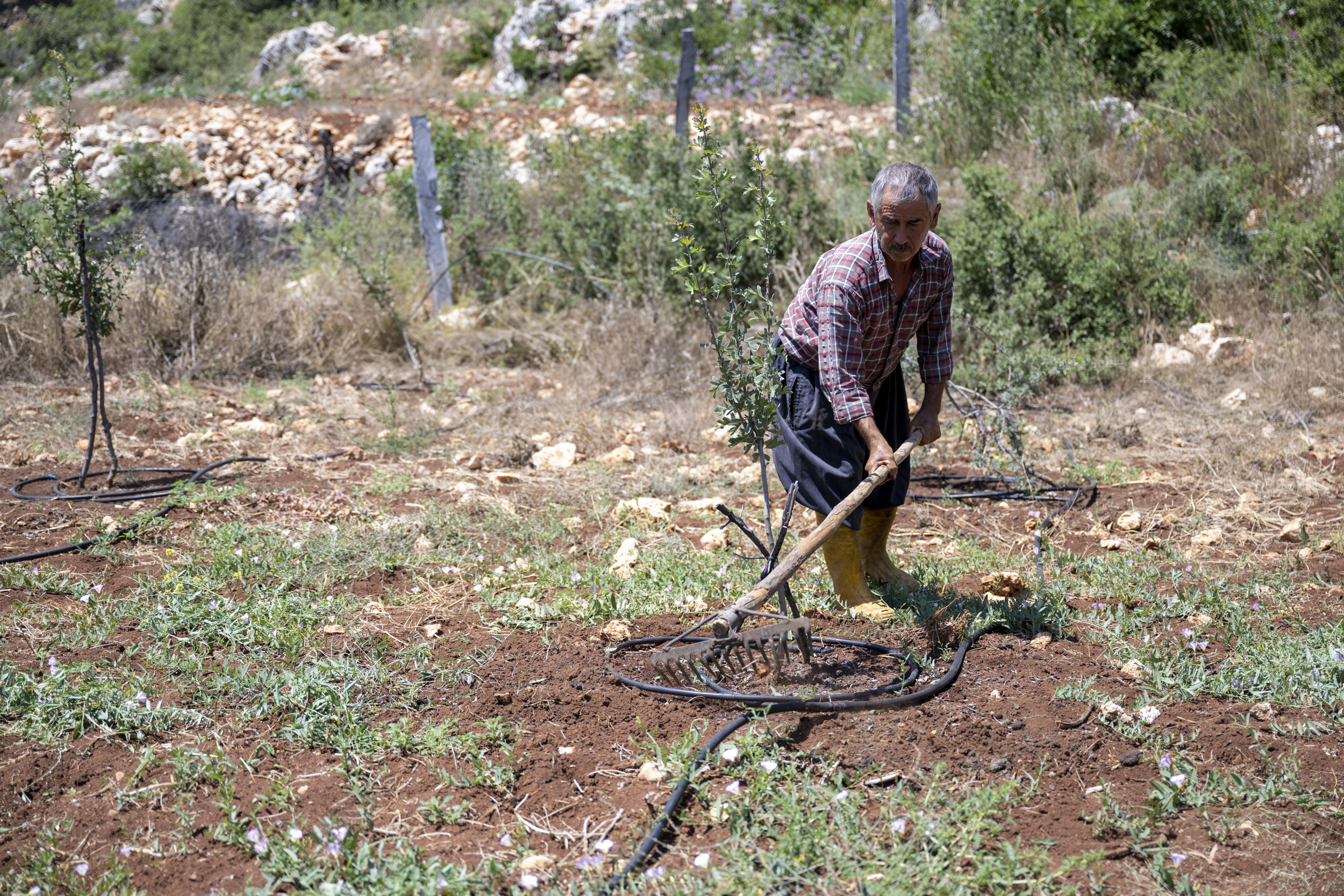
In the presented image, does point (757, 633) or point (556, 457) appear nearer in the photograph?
point (757, 633)

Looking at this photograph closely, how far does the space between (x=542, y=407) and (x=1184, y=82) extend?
19.7 feet

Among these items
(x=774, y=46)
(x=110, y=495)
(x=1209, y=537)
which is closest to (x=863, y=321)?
(x=1209, y=537)

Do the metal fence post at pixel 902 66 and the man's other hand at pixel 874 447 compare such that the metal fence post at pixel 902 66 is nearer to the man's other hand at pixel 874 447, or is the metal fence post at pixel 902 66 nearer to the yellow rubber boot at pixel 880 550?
the yellow rubber boot at pixel 880 550

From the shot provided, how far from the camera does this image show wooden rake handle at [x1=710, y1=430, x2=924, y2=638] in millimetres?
2604

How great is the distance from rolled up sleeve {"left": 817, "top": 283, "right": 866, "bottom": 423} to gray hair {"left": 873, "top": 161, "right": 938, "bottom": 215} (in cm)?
28

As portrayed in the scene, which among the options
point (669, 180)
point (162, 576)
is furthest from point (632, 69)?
point (162, 576)

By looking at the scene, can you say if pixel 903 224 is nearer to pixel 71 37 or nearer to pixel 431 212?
pixel 431 212

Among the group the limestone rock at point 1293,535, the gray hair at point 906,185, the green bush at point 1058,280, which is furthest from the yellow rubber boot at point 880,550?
the green bush at point 1058,280

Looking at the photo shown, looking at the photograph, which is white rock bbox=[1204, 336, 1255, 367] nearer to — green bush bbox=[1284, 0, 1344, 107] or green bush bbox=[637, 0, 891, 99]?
green bush bbox=[1284, 0, 1344, 107]

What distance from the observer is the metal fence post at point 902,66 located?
8.26m

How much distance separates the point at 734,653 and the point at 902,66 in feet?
23.5

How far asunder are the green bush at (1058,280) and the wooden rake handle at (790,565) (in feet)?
12.5

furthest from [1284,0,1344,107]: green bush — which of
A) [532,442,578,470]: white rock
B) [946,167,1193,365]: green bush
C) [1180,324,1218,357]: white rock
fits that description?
[532,442,578,470]: white rock

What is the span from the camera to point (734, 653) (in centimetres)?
283
